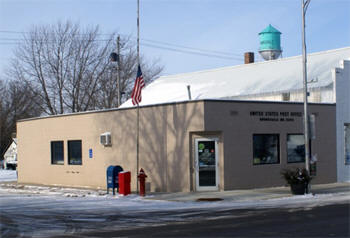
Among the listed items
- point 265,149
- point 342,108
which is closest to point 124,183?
point 265,149

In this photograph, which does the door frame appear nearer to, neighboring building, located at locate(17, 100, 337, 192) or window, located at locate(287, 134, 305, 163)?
neighboring building, located at locate(17, 100, 337, 192)

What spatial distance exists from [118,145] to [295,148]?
808 centimetres

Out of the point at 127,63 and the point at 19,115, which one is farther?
the point at 19,115

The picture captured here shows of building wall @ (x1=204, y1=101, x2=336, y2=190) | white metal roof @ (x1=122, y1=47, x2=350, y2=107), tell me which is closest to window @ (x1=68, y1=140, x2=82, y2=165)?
white metal roof @ (x1=122, y1=47, x2=350, y2=107)

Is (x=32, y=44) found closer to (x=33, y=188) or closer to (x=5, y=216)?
(x=33, y=188)

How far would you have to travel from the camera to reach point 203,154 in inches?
840

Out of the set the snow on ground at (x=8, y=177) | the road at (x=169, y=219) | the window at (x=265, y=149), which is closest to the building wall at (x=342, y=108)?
the window at (x=265, y=149)

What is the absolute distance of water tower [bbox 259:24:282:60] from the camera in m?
42.2

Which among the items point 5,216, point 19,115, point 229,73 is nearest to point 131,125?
point 5,216

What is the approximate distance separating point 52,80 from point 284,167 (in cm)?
2814

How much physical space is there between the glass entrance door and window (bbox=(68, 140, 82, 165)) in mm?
7821

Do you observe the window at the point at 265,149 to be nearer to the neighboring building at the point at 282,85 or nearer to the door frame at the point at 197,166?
the door frame at the point at 197,166

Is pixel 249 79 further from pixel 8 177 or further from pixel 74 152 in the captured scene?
pixel 8 177

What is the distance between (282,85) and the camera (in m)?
27.6
